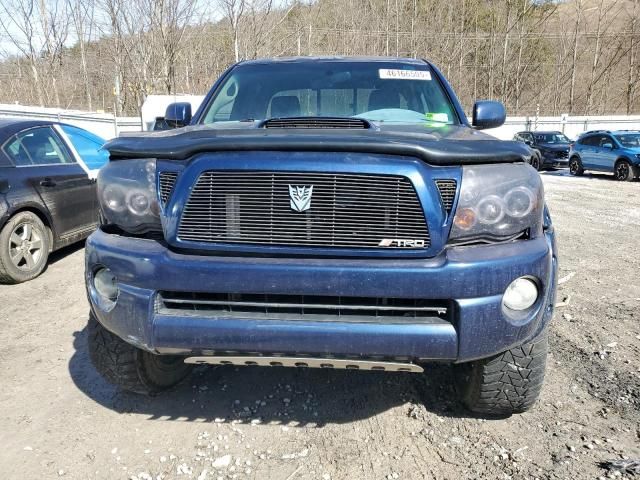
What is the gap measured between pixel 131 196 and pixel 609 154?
697 inches

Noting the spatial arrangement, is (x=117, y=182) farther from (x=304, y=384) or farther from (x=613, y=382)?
(x=613, y=382)

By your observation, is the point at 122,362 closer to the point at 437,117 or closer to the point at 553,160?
the point at 437,117

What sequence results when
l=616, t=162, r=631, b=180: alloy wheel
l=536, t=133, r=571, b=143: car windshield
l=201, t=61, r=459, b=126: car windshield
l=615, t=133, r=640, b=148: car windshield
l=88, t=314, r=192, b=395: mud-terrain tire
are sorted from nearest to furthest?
l=88, t=314, r=192, b=395: mud-terrain tire, l=201, t=61, r=459, b=126: car windshield, l=616, t=162, r=631, b=180: alloy wheel, l=615, t=133, r=640, b=148: car windshield, l=536, t=133, r=571, b=143: car windshield

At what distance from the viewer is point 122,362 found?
266 cm

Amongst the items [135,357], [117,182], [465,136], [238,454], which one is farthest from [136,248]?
[465,136]

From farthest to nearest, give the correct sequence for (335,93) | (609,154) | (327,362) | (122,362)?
(609,154), (335,93), (122,362), (327,362)

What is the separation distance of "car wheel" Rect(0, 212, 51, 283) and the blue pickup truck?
3.20 metres

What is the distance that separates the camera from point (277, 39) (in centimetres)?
2173

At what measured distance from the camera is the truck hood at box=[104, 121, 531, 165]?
2.14m

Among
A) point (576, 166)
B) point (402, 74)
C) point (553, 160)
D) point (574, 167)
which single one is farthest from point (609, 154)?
point (402, 74)

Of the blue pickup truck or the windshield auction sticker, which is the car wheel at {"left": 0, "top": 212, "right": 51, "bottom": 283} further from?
the windshield auction sticker

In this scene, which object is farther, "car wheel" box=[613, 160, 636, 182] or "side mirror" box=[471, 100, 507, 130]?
"car wheel" box=[613, 160, 636, 182]

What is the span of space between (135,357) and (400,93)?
7.94 ft

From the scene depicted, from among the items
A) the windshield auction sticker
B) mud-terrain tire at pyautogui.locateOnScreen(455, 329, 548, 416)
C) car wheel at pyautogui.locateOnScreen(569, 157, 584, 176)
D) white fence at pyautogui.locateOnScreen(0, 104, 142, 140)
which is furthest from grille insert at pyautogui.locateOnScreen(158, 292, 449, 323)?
car wheel at pyautogui.locateOnScreen(569, 157, 584, 176)
